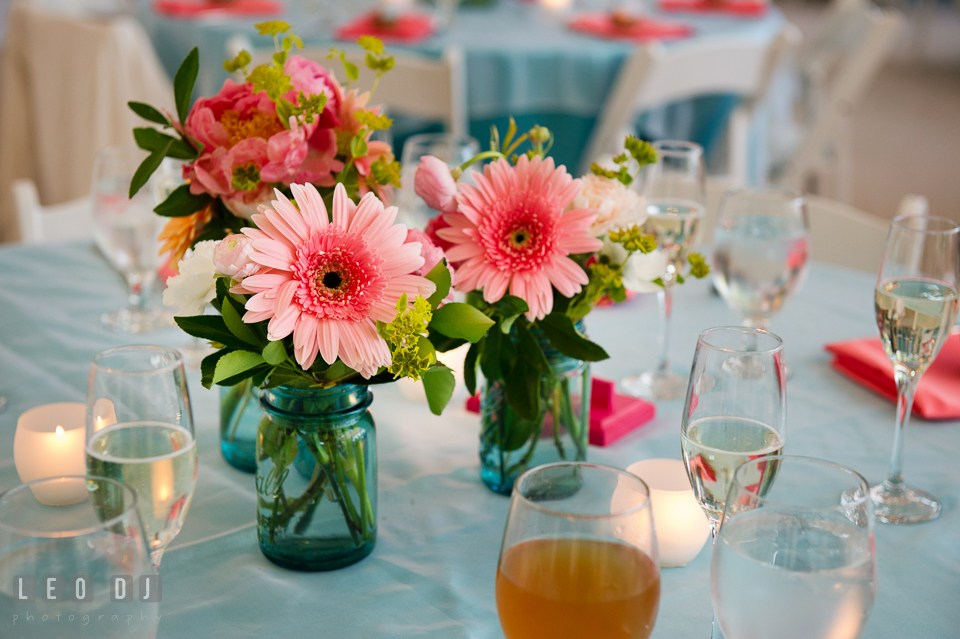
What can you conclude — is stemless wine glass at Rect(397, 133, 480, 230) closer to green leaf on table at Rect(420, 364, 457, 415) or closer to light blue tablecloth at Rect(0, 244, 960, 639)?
light blue tablecloth at Rect(0, 244, 960, 639)

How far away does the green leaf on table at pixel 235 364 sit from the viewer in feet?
1.98

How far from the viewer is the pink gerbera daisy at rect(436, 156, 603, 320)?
0.70m

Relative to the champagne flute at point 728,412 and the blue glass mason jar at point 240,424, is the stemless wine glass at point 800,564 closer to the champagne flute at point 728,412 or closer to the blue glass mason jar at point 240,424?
the champagne flute at point 728,412

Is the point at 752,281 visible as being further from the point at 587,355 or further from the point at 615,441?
the point at 587,355

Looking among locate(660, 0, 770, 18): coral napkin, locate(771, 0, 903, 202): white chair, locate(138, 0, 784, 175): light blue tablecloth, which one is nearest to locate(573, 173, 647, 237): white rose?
locate(138, 0, 784, 175): light blue tablecloth

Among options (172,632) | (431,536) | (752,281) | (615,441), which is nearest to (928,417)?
(752,281)

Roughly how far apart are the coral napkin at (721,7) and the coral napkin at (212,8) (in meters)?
1.46

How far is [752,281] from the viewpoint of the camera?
3.54ft

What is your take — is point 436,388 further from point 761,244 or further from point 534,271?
point 761,244

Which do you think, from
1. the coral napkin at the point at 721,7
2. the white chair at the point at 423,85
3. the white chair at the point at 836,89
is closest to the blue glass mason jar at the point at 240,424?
the white chair at the point at 423,85

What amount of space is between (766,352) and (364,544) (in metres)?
0.34

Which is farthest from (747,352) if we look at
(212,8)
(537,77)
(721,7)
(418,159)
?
(721,7)

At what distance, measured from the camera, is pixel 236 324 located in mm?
624

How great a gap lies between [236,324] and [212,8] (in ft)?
9.14
